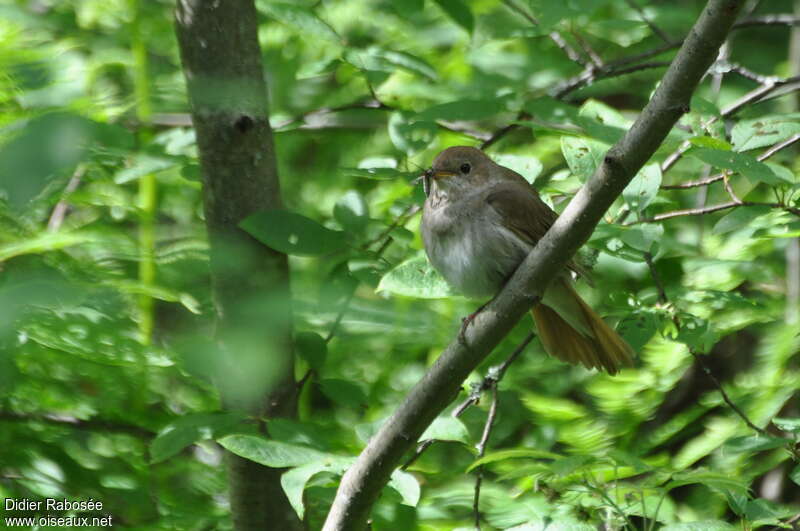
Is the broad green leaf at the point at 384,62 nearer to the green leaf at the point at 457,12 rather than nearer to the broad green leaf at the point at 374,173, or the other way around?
the green leaf at the point at 457,12

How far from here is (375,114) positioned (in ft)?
14.5

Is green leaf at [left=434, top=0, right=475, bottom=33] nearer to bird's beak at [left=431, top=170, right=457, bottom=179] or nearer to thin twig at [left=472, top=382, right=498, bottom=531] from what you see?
bird's beak at [left=431, top=170, right=457, bottom=179]

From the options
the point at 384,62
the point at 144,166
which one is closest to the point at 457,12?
the point at 384,62

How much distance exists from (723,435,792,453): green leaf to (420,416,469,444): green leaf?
710 millimetres

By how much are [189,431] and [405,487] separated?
1.89ft

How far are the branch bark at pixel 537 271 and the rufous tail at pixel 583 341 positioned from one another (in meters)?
1.01

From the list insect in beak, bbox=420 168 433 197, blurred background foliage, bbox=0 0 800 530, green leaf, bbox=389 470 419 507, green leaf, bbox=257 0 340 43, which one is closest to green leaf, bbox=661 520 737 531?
blurred background foliage, bbox=0 0 800 530

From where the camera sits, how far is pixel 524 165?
2.80 meters

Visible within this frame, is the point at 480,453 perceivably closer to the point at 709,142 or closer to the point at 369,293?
the point at 709,142

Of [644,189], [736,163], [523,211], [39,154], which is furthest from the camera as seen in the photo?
[523,211]

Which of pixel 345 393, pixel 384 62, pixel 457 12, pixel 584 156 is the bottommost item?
pixel 345 393

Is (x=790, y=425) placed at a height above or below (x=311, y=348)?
below

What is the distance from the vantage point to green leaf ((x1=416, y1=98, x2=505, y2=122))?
2.76 m

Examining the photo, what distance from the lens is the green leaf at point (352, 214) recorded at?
9.30 ft
